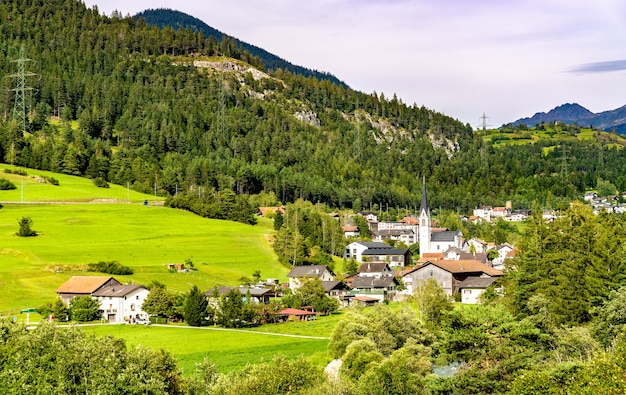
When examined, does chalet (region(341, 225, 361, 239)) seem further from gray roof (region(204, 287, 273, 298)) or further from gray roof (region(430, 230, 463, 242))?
gray roof (region(204, 287, 273, 298))

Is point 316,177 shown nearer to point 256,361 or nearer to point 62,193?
point 62,193

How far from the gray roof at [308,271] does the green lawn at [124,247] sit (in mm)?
1500

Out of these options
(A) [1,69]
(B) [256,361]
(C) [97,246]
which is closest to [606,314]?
(B) [256,361]

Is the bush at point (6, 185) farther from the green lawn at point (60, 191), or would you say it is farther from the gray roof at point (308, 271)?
the gray roof at point (308, 271)

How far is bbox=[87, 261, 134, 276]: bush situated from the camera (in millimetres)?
75188

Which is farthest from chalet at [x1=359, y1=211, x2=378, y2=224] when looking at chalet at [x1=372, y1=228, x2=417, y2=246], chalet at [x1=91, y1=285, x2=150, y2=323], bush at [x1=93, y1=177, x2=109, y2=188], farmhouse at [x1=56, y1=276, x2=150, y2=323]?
chalet at [x1=91, y1=285, x2=150, y2=323]

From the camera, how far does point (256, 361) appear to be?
4709 centimetres

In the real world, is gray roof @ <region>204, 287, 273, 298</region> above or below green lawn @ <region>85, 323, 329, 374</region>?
above

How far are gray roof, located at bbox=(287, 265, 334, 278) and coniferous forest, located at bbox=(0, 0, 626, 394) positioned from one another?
24.6 feet

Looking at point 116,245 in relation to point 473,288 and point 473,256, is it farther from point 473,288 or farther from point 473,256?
point 473,256

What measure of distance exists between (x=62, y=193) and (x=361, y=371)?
82.0 metres

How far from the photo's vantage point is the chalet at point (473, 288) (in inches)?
3187

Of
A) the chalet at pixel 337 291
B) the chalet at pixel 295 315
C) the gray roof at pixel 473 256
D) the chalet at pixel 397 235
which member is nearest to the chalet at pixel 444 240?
the gray roof at pixel 473 256

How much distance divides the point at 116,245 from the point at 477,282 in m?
42.3
